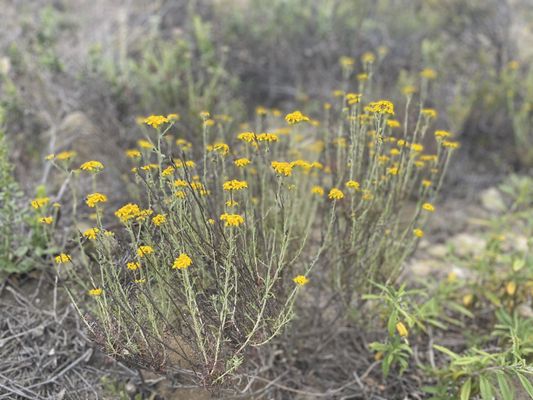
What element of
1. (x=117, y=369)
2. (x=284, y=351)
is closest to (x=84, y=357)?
(x=117, y=369)

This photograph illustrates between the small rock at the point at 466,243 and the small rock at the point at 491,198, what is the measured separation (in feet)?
1.88

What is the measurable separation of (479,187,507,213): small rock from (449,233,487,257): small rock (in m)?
0.57

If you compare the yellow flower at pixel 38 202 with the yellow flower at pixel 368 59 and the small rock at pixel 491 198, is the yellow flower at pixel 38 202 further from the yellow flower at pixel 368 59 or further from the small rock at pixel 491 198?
the small rock at pixel 491 198

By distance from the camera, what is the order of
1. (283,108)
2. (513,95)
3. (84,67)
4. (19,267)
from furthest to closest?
(283,108), (513,95), (84,67), (19,267)

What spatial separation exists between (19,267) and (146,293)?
115cm

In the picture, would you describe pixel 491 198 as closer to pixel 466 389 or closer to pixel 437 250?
pixel 437 250

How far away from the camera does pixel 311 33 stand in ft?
19.7

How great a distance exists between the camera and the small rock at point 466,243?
3967 millimetres

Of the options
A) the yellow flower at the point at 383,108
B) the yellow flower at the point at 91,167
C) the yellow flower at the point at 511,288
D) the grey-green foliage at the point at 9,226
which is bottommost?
the yellow flower at the point at 511,288

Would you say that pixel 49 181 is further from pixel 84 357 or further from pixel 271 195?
pixel 271 195

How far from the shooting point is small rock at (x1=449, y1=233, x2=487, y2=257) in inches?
156

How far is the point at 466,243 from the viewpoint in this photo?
4.09 m

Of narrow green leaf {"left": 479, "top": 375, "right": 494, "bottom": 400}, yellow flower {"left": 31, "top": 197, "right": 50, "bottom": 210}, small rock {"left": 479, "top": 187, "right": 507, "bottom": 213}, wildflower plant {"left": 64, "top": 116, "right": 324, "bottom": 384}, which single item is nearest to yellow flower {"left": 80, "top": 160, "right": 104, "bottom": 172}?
wildflower plant {"left": 64, "top": 116, "right": 324, "bottom": 384}

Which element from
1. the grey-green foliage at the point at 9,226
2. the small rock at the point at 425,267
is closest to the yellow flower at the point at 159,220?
the grey-green foliage at the point at 9,226
